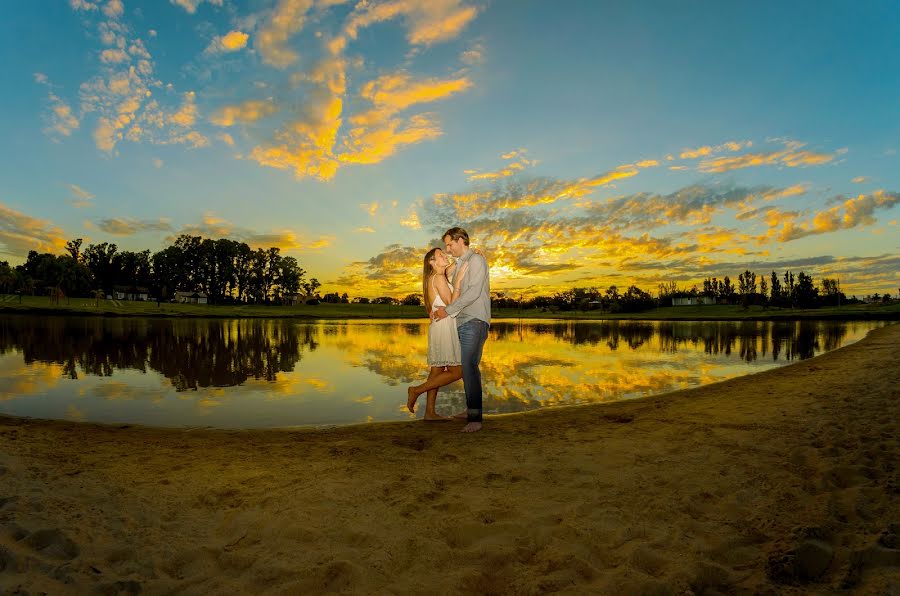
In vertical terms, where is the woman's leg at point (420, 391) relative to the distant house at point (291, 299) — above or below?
below

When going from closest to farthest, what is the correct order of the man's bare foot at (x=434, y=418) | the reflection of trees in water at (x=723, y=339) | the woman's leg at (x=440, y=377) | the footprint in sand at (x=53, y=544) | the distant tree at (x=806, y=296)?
the footprint in sand at (x=53, y=544) → the woman's leg at (x=440, y=377) → the man's bare foot at (x=434, y=418) → the reflection of trees in water at (x=723, y=339) → the distant tree at (x=806, y=296)

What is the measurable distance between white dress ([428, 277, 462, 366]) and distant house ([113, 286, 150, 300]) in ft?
497

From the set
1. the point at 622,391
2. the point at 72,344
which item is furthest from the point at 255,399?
the point at 72,344

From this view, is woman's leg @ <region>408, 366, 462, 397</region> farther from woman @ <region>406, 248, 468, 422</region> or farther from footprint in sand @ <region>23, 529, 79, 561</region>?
footprint in sand @ <region>23, 529, 79, 561</region>

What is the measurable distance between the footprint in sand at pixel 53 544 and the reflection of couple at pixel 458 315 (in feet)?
16.6

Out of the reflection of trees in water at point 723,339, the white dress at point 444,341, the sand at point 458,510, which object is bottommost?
the reflection of trees in water at point 723,339

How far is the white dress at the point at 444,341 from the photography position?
7.97 m

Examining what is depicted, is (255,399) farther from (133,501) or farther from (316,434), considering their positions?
(133,501)

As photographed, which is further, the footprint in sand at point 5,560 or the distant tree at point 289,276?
the distant tree at point 289,276

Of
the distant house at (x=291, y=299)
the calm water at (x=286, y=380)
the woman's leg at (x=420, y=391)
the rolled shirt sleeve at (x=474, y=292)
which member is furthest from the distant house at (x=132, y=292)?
the rolled shirt sleeve at (x=474, y=292)

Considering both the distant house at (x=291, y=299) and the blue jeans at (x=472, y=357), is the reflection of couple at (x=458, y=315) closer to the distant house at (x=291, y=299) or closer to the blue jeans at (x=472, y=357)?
the blue jeans at (x=472, y=357)

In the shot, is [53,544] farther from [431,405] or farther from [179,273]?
[179,273]

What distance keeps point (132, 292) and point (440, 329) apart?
154295 mm

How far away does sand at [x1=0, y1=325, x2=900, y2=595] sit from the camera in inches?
123
